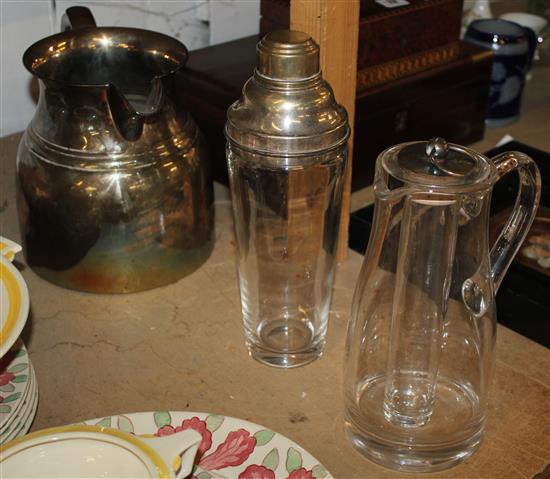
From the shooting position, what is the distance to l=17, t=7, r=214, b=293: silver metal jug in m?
0.68

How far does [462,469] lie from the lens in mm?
580

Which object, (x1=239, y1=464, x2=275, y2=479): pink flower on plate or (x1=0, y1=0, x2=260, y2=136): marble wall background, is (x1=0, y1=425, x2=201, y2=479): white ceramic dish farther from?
(x1=0, y1=0, x2=260, y2=136): marble wall background

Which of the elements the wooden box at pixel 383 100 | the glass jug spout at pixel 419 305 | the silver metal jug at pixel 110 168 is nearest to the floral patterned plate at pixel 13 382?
the silver metal jug at pixel 110 168

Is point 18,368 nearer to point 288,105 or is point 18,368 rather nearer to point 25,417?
point 25,417

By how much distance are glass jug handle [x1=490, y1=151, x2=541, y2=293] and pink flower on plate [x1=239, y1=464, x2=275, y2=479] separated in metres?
0.18

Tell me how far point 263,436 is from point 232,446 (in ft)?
0.06

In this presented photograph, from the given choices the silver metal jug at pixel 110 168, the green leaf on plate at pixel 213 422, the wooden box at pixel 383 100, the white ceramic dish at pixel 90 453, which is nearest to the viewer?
the white ceramic dish at pixel 90 453

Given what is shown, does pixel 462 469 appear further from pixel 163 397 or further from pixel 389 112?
pixel 389 112

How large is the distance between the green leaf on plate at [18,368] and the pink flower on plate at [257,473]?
0.16m

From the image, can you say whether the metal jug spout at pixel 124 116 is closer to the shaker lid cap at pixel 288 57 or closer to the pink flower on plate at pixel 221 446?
the shaker lid cap at pixel 288 57

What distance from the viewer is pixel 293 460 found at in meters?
0.54

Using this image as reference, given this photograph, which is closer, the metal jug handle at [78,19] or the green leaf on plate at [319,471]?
the green leaf on plate at [319,471]

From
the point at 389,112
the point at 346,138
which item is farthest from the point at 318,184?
the point at 389,112

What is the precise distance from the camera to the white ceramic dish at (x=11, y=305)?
525mm
